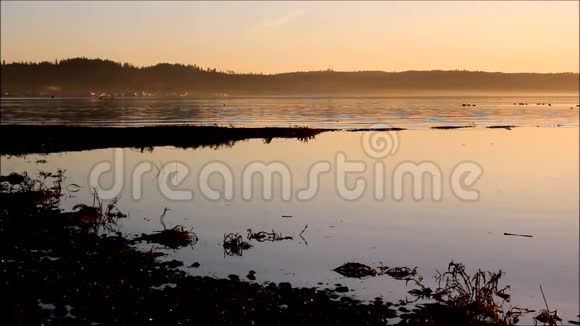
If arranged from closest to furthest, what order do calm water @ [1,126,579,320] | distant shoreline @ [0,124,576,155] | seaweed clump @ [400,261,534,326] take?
seaweed clump @ [400,261,534,326] < calm water @ [1,126,579,320] < distant shoreline @ [0,124,576,155]

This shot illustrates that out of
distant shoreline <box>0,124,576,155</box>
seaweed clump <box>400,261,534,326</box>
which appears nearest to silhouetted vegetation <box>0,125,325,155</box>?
distant shoreline <box>0,124,576,155</box>

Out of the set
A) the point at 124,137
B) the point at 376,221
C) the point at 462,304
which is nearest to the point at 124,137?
the point at 124,137

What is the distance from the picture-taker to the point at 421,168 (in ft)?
147

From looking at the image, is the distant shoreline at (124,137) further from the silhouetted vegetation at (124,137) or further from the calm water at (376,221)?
the calm water at (376,221)

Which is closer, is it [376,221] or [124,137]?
[376,221]

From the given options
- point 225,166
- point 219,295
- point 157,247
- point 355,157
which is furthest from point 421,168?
point 219,295

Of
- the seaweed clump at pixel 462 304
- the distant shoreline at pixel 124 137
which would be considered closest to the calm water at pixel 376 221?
the seaweed clump at pixel 462 304

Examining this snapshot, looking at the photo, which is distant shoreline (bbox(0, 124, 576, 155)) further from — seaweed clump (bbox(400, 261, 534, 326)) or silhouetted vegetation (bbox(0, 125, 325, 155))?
seaweed clump (bbox(400, 261, 534, 326))

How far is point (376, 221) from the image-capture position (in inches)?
1043

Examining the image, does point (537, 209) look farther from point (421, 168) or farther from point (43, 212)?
point (43, 212)

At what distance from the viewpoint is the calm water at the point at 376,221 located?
18.7 metres

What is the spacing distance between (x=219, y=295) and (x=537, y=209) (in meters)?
20.3

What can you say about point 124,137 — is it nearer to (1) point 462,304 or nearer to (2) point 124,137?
(2) point 124,137

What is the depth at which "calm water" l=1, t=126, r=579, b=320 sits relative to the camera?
1869 cm
